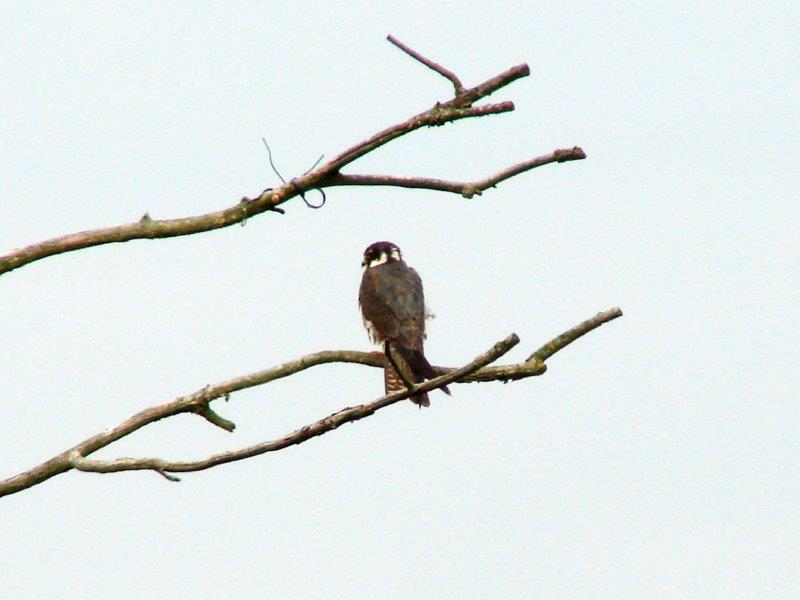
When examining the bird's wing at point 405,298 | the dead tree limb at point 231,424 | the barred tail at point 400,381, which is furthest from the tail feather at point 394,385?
the dead tree limb at point 231,424

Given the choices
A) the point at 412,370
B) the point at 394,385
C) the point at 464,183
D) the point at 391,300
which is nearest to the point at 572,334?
the point at 464,183

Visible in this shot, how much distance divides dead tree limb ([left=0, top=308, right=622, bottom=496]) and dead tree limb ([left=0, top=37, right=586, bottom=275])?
2.16ft

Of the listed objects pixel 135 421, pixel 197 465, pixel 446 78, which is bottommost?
pixel 197 465

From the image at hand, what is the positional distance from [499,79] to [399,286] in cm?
470

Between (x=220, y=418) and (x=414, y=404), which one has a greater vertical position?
(x=414, y=404)

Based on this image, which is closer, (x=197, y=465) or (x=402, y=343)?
(x=197, y=465)

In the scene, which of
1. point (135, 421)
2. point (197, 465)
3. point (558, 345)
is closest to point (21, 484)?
point (135, 421)

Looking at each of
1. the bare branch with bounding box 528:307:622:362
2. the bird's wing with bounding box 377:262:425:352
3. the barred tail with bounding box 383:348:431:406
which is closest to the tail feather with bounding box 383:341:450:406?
the barred tail with bounding box 383:348:431:406

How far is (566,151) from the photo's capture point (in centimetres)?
568

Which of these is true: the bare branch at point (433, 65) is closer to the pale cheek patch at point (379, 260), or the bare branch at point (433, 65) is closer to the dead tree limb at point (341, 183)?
the dead tree limb at point (341, 183)

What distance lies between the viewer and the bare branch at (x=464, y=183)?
571 cm

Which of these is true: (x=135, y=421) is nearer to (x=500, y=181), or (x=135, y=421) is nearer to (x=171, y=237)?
(x=171, y=237)

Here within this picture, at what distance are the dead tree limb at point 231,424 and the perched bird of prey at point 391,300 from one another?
3274mm

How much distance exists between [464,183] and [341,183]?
51 centimetres
